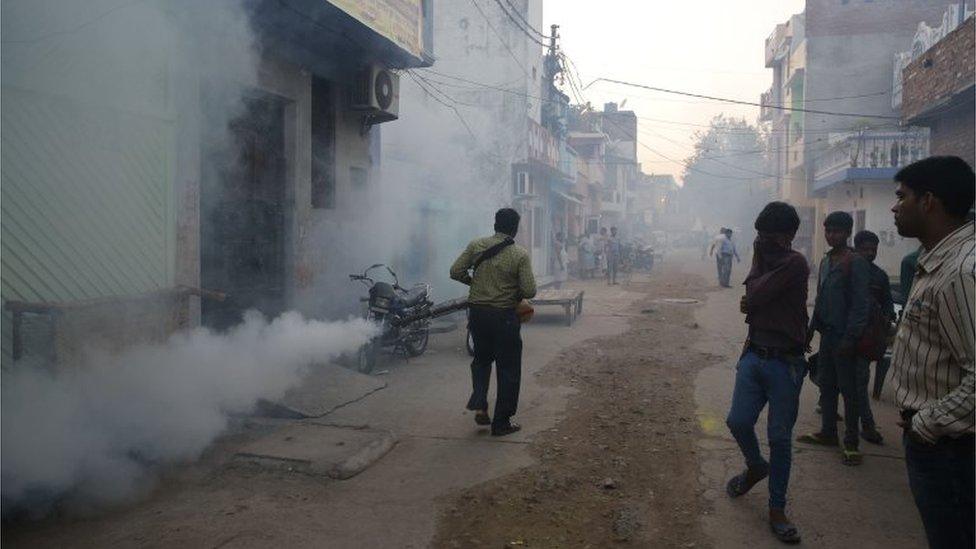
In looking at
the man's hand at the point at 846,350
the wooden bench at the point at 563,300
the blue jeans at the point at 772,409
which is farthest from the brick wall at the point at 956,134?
the blue jeans at the point at 772,409

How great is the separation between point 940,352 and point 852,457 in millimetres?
3045

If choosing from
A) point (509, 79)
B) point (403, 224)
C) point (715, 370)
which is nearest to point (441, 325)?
point (403, 224)

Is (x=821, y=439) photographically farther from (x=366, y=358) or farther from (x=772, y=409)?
(x=366, y=358)

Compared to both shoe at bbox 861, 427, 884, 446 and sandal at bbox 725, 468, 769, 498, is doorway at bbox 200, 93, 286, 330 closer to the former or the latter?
sandal at bbox 725, 468, 769, 498

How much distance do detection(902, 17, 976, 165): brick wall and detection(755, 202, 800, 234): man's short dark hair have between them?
8926 millimetres

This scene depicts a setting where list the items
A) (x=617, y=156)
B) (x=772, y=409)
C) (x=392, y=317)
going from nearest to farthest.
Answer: (x=772, y=409) < (x=392, y=317) < (x=617, y=156)

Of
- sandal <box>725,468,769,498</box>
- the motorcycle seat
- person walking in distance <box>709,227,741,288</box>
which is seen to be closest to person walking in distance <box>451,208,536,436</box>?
sandal <box>725,468,769,498</box>

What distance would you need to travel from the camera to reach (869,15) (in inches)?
1067

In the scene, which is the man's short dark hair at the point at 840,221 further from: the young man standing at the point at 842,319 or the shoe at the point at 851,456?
the shoe at the point at 851,456

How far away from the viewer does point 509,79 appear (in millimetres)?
21641

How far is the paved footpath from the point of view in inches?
144

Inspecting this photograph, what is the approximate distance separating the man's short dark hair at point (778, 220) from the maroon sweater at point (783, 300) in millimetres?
142

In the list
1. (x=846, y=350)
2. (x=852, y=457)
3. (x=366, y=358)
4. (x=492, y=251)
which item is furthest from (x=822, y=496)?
(x=366, y=358)

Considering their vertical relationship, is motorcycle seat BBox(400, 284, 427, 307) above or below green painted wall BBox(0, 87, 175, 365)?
below
